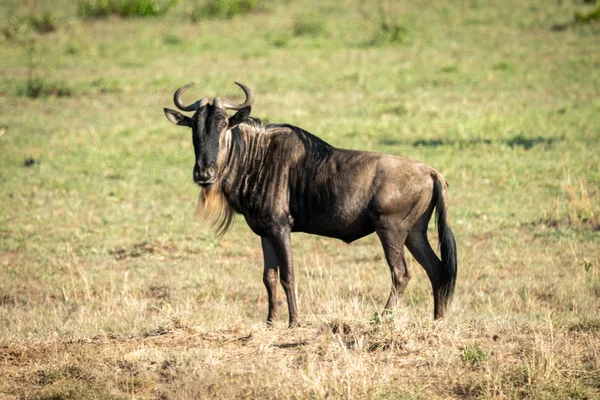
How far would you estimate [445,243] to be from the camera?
7824 mm

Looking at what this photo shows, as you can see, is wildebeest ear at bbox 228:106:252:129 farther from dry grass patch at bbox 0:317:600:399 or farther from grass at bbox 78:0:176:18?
grass at bbox 78:0:176:18

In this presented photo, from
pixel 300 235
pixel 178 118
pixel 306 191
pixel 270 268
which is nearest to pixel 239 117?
pixel 178 118

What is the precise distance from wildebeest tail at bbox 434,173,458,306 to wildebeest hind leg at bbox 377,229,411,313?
34 centimetres

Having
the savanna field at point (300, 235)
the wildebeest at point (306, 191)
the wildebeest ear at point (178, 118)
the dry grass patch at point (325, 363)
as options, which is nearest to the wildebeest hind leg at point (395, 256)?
the wildebeest at point (306, 191)

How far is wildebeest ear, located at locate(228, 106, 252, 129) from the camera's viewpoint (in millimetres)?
7766

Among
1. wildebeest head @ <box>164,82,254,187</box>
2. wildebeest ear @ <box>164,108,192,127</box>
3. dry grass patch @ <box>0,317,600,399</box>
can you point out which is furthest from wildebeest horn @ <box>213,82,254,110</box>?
dry grass patch @ <box>0,317,600,399</box>

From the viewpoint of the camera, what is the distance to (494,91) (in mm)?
20375

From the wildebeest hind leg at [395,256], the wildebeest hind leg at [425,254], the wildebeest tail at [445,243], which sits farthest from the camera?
the wildebeest hind leg at [425,254]

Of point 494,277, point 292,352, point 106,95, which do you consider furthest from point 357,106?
point 292,352

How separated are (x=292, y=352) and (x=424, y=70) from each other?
1670cm

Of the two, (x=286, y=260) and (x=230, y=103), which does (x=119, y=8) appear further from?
(x=286, y=260)

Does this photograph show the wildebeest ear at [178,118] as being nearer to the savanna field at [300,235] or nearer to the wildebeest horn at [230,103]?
the wildebeest horn at [230,103]

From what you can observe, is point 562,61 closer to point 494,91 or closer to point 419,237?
point 494,91

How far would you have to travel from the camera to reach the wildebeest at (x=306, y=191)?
25.1ft
